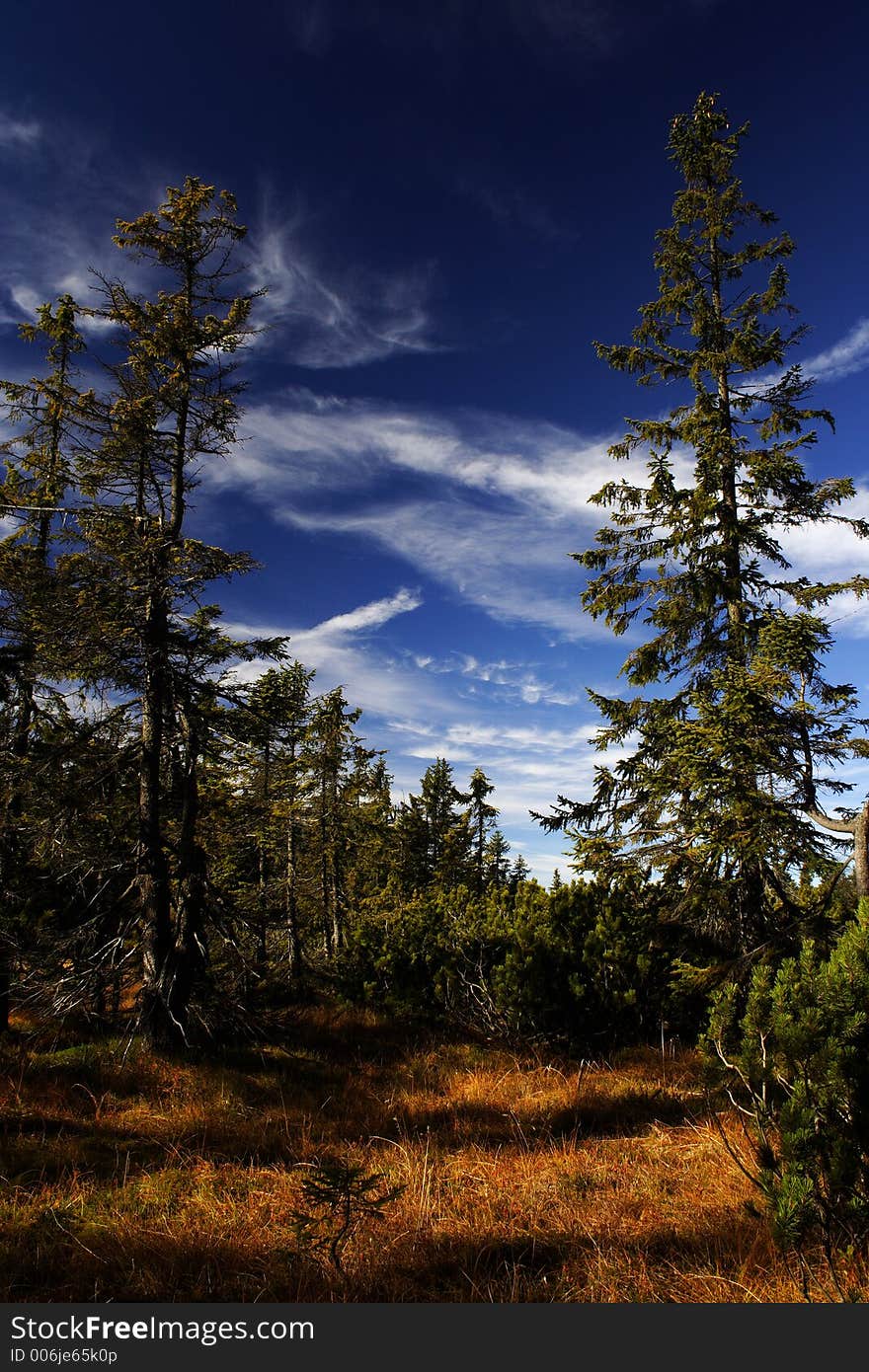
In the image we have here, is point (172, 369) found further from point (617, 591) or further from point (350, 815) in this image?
point (350, 815)

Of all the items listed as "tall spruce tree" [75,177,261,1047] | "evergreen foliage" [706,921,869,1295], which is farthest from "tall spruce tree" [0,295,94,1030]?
"evergreen foliage" [706,921,869,1295]

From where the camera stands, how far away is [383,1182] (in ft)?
14.9

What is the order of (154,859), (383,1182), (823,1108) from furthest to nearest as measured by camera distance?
(154,859), (383,1182), (823,1108)

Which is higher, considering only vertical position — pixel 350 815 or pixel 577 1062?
pixel 350 815

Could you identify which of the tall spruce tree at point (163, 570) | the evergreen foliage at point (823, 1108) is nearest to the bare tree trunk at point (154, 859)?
the tall spruce tree at point (163, 570)

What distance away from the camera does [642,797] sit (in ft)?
36.5

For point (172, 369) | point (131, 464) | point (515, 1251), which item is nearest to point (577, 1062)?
point (515, 1251)

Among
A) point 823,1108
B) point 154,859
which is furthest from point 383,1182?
point 154,859

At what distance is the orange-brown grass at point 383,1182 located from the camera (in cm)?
354

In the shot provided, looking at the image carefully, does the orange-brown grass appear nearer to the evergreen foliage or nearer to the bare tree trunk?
the evergreen foliage

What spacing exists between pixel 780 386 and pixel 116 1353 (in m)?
14.9

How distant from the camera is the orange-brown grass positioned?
3537 millimetres

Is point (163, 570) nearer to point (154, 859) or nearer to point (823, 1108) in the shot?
point (154, 859)

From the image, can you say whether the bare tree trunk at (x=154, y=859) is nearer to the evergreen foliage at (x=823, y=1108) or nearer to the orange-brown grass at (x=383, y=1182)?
the orange-brown grass at (x=383, y=1182)
